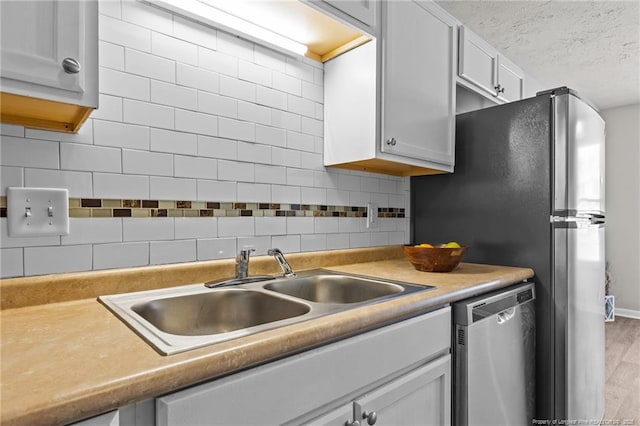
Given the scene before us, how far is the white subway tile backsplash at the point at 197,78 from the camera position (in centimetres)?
134

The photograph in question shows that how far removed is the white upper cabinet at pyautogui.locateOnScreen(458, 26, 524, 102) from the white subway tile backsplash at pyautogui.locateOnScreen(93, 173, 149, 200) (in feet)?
5.55

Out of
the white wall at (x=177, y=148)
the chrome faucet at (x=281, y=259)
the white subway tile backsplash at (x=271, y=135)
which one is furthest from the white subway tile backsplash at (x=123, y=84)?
the chrome faucet at (x=281, y=259)

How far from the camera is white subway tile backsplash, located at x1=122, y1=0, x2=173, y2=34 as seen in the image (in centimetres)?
122

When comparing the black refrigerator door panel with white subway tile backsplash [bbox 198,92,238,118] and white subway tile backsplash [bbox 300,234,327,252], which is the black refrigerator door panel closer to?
white subway tile backsplash [bbox 300,234,327,252]

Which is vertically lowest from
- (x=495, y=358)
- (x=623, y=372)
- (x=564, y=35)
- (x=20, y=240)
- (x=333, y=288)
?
(x=623, y=372)

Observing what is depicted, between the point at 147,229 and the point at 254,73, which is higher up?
the point at 254,73

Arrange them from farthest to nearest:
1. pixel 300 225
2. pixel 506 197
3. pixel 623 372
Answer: pixel 623 372
pixel 506 197
pixel 300 225

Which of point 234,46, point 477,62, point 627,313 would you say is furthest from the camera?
point 627,313

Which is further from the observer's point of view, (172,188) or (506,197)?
(506,197)

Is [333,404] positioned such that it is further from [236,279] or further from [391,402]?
[236,279]

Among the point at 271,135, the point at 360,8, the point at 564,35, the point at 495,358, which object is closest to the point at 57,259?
the point at 271,135

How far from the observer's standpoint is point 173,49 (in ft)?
4.33

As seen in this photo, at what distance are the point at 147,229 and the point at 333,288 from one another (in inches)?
28.6

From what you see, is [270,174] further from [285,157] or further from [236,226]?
[236,226]
